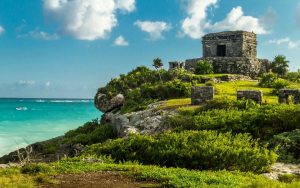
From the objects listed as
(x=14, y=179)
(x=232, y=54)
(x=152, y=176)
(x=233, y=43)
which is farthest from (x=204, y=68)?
(x=14, y=179)

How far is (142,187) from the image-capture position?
1353 cm

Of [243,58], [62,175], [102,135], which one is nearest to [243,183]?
[62,175]

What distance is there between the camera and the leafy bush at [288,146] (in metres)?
19.1

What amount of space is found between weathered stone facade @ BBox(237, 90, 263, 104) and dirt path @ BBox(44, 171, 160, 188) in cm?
1379

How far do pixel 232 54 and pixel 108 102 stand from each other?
670 inches

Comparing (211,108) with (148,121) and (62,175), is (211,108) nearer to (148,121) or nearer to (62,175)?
(148,121)

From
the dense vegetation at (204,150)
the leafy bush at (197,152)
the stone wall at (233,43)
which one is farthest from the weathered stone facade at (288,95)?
the stone wall at (233,43)

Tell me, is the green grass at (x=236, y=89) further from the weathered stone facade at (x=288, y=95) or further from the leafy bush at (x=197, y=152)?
the leafy bush at (x=197, y=152)

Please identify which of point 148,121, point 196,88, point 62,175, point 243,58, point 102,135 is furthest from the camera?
point 243,58

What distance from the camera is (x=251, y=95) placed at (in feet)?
88.6

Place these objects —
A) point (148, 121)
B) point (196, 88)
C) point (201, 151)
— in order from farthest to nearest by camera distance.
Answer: point (196, 88)
point (148, 121)
point (201, 151)

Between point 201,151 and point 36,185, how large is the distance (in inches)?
253

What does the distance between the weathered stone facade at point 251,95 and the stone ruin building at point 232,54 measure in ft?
66.8

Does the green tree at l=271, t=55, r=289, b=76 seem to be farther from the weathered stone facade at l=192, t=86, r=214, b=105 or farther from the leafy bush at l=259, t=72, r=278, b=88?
the weathered stone facade at l=192, t=86, r=214, b=105
